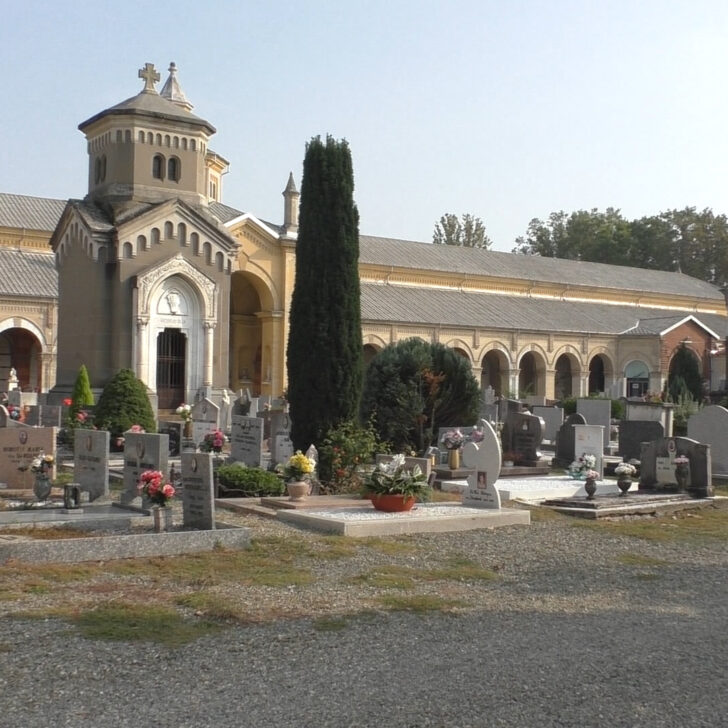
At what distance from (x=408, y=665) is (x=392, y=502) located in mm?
6135

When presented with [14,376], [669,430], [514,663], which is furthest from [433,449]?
[14,376]

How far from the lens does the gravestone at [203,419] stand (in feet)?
68.6

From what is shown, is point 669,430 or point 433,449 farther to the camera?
point 669,430

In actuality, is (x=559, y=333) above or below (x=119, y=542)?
above

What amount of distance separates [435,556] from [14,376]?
2931 centimetres

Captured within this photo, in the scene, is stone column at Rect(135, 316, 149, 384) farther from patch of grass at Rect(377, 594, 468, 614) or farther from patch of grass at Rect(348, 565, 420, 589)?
patch of grass at Rect(377, 594, 468, 614)

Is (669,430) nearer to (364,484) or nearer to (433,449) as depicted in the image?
(433,449)

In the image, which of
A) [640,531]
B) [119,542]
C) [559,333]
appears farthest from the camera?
[559,333]

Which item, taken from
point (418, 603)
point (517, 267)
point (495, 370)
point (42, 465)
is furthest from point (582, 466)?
point (517, 267)

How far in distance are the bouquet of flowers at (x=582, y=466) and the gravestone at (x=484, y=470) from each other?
4.31 m

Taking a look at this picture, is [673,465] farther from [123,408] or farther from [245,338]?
[245,338]

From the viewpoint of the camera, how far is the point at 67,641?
631 cm

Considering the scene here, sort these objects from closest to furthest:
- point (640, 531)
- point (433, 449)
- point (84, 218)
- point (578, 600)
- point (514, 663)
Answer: point (514, 663) → point (578, 600) → point (640, 531) → point (433, 449) → point (84, 218)

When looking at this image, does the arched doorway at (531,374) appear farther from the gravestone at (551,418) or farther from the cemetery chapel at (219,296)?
the gravestone at (551,418)
